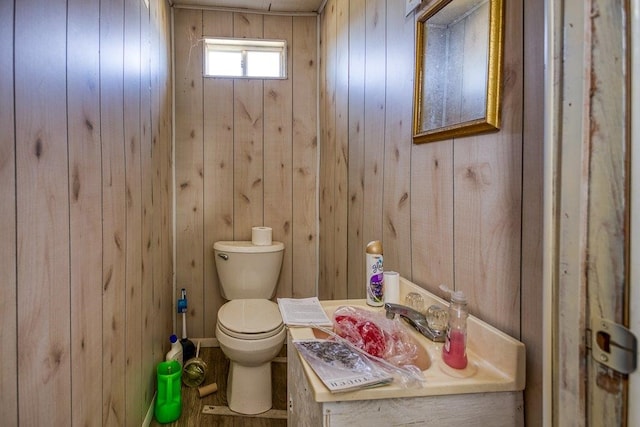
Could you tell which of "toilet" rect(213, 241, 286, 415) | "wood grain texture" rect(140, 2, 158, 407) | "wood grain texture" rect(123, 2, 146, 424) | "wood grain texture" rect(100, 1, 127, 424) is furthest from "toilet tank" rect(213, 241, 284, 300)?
"wood grain texture" rect(100, 1, 127, 424)

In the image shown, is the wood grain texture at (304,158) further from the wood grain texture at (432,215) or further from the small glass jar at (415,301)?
the small glass jar at (415,301)

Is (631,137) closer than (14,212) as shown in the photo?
Yes

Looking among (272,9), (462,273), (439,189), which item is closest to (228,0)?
(272,9)

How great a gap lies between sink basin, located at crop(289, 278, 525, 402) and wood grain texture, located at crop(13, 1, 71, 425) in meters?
0.57

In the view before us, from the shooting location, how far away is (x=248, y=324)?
194cm

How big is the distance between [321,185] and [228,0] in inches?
51.6

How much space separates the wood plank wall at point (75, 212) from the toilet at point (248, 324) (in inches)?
16.0

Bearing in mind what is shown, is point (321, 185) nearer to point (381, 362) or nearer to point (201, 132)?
point (201, 132)

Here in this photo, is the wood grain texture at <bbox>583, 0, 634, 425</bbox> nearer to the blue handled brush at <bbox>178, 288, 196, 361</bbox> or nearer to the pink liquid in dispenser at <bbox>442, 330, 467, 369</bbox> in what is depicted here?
the pink liquid in dispenser at <bbox>442, 330, 467, 369</bbox>

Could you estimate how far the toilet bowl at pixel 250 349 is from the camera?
74.6 inches

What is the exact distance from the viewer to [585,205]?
0.52 metres

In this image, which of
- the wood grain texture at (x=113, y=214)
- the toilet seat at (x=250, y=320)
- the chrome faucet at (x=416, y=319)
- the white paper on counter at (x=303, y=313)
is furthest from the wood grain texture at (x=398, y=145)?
the wood grain texture at (x=113, y=214)

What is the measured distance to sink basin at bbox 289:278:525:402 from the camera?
779 millimetres

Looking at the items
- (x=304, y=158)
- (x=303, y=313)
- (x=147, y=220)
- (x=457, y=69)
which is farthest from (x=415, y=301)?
(x=304, y=158)
